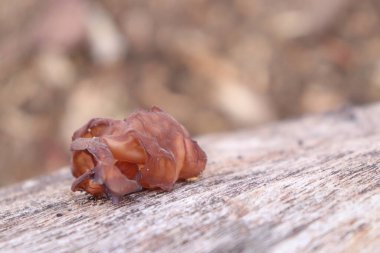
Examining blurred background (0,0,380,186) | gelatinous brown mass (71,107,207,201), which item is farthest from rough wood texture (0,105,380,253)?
blurred background (0,0,380,186)

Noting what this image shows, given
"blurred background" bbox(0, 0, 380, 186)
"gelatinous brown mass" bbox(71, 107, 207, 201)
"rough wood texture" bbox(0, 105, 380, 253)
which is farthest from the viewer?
"blurred background" bbox(0, 0, 380, 186)

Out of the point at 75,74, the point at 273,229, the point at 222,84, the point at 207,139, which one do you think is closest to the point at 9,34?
the point at 75,74

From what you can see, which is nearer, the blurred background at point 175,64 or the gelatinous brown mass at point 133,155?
the gelatinous brown mass at point 133,155

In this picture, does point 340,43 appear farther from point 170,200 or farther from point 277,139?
point 170,200

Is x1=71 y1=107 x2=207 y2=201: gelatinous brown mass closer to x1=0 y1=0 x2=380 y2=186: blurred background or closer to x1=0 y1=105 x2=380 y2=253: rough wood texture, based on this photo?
x1=0 y1=105 x2=380 y2=253: rough wood texture

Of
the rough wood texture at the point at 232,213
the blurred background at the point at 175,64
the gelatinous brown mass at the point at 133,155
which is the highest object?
the blurred background at the point at 175,64

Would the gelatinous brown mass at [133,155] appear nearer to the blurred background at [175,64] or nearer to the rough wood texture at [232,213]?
the rough wood texture at [232,213]

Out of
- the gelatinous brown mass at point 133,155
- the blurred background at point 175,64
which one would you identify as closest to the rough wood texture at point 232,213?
the gelatinous brown mass at point 133,155
